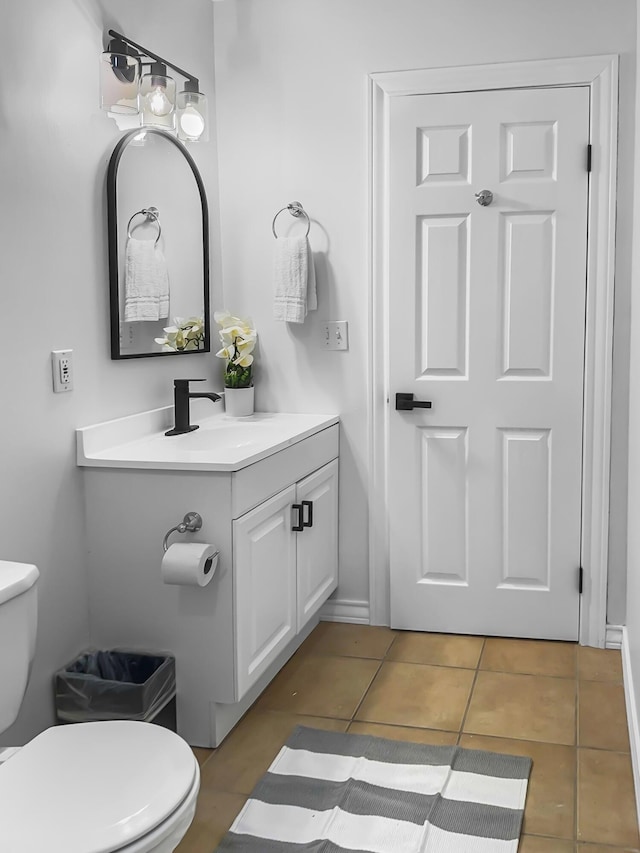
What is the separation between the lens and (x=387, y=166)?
3121mm

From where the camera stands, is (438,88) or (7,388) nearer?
(7,388)

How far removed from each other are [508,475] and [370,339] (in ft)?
2.31

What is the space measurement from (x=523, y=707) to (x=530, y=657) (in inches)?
15.8

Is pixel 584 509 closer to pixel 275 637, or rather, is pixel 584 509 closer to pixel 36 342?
pixel 275 637

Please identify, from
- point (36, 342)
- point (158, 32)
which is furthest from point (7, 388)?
point (158, 32)

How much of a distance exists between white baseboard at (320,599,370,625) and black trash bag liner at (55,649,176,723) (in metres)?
1.07

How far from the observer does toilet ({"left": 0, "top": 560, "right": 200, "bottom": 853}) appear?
1.33 m

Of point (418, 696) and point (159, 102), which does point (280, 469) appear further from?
point (159, 102)

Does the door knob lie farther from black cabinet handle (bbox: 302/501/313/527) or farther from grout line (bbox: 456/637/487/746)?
grout line (bbox: 456/637/487/746)

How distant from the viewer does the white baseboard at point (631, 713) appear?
2.19m

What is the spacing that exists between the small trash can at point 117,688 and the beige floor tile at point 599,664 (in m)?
1.38

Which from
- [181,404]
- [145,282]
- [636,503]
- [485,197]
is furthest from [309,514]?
[485,197]

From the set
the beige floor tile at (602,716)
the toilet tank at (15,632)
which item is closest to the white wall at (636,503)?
the beige floor tile at (602,716)

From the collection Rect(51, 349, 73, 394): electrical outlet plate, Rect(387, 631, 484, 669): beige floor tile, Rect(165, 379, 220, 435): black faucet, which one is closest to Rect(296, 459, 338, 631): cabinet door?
Rect(387, 631, 484, 669): beige floor tile
